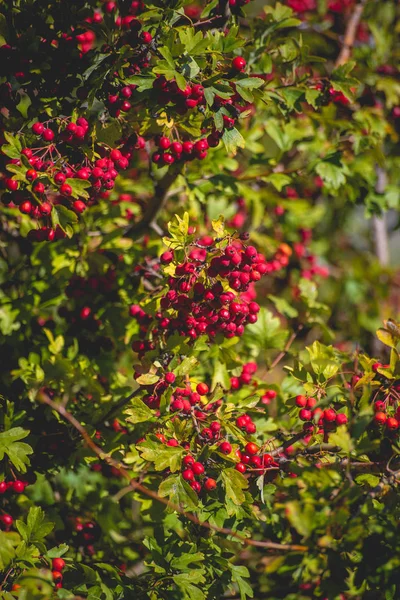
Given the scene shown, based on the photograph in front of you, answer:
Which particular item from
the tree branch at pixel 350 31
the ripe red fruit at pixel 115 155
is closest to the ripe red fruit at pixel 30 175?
the ripe red fruit at pixel 115 155

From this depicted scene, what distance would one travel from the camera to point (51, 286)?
8.18 ft

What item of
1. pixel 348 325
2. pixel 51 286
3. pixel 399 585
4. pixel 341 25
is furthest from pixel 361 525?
pixel 341 25

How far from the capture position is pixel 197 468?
66.8 inches

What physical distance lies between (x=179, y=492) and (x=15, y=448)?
0.63 m

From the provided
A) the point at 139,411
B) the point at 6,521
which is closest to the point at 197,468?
the point at 139,411

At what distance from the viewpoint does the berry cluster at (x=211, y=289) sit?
1777mm

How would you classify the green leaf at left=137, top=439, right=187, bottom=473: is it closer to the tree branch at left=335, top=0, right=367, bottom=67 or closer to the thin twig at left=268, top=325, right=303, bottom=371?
the thin twig at left=268, top=325, right=303, bottom=371

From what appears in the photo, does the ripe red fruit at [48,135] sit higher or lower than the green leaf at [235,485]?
higher

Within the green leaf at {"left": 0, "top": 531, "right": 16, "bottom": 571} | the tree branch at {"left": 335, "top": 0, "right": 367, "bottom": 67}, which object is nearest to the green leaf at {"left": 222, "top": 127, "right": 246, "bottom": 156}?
the green leaf at {"left": 0, "top": 531, "right": 16, "bottom": 571}

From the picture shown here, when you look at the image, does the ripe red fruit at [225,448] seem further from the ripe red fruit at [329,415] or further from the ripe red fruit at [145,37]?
the ripe red fruit at [145,37]

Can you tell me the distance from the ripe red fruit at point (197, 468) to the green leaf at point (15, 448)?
60 centimetres

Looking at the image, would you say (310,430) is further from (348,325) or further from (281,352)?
(348,325)

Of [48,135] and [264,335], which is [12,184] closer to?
[48,135]

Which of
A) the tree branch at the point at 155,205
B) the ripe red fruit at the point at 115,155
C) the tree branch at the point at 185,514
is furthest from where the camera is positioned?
the tree branch at the point at 155,205
